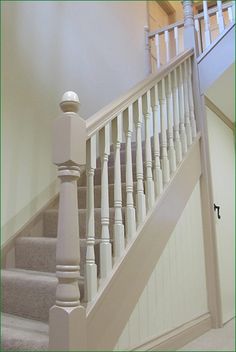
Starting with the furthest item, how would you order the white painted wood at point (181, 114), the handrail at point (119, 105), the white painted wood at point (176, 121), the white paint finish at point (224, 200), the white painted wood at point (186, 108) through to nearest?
the white paint finish at point (224, 200), the white painted wood at point (186, 108), the white painted wood at point (181, 114), the white painted wood at point (176, 121), the handrail at point (119, 105)

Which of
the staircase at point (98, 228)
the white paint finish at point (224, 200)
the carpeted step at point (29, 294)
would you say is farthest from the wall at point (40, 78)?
the white paint finish at point (224, 200)

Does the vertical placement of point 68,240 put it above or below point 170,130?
below

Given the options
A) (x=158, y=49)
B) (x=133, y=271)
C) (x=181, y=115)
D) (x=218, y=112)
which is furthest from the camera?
(x=158, y=49)

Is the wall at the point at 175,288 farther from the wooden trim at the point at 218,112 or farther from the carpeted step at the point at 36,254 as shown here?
the wooden trim at the point at 218,112

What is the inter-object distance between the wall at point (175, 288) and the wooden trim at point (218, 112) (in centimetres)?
83

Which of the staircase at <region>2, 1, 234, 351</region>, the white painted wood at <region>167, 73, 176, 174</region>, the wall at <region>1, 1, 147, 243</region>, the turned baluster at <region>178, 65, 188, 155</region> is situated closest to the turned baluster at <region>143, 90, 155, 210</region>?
the staircase at <region>2, 1, 234, 351</region>

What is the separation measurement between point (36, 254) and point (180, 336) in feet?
3.41

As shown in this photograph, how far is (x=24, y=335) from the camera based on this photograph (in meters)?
1.41

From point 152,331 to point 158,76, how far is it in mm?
1544

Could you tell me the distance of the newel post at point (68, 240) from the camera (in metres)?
1.20

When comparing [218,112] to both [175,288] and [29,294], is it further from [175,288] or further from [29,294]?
[29,294]

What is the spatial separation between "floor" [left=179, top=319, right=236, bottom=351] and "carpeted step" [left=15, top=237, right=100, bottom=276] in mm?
975

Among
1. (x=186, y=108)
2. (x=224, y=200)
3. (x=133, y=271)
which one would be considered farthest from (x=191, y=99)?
(x=133, y=271)

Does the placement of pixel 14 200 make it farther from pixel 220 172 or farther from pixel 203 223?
pixel 220 172
